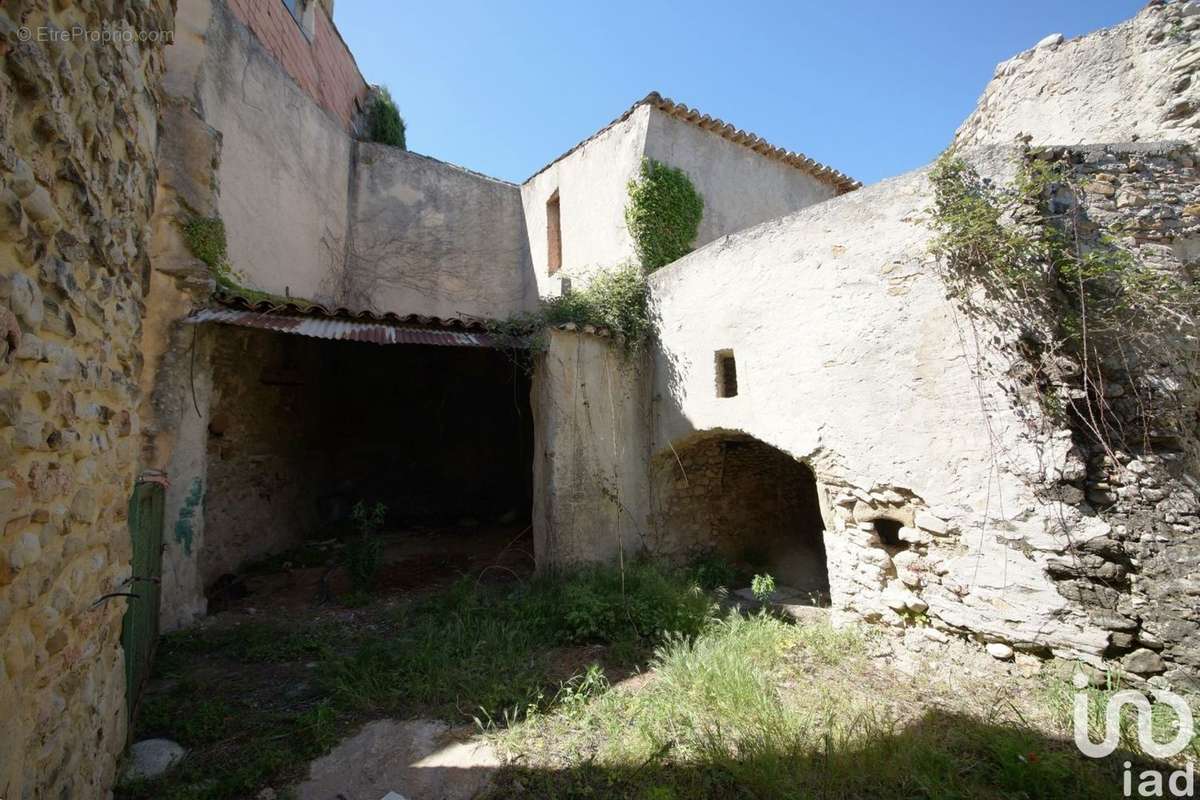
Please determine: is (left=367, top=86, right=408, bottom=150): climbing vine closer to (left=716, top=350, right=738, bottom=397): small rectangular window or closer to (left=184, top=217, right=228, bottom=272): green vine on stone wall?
(left=184, top=217, right=228, bottom=272): green vine on stone wall

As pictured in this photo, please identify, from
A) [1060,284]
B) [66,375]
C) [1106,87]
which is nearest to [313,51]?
[66,375]

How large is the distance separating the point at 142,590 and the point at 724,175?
338 inches

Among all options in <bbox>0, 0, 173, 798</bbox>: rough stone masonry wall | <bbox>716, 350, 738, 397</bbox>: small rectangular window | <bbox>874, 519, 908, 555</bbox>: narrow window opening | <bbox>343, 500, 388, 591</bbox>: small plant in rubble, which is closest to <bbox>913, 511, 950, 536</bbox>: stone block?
<bbox>874, 519, 908, 555</bbox>: narrow window opening

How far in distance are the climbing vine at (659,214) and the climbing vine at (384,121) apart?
6.22m

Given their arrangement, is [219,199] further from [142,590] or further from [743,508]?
[743,508]

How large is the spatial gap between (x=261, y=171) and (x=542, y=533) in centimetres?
598

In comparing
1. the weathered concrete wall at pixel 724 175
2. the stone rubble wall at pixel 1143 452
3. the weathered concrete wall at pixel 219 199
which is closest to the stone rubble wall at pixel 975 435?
the stone rubble wall at pixel 1143 452

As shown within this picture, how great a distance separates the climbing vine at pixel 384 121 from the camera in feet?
35.7

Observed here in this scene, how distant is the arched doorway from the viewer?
262 inches

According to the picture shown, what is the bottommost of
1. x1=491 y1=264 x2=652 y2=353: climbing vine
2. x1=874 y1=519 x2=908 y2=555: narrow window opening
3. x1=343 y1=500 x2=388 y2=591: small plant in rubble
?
x1=343 y1=500 x2=388 y2=591: small plant in rubble

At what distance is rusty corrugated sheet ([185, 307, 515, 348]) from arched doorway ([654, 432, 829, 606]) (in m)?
2.76

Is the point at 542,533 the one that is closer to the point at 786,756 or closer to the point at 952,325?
the point at 786,756

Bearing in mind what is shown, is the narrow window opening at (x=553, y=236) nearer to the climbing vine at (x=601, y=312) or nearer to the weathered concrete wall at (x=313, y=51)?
the climbing vine at (x=601, y=312)

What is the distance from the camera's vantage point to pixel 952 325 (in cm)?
396
